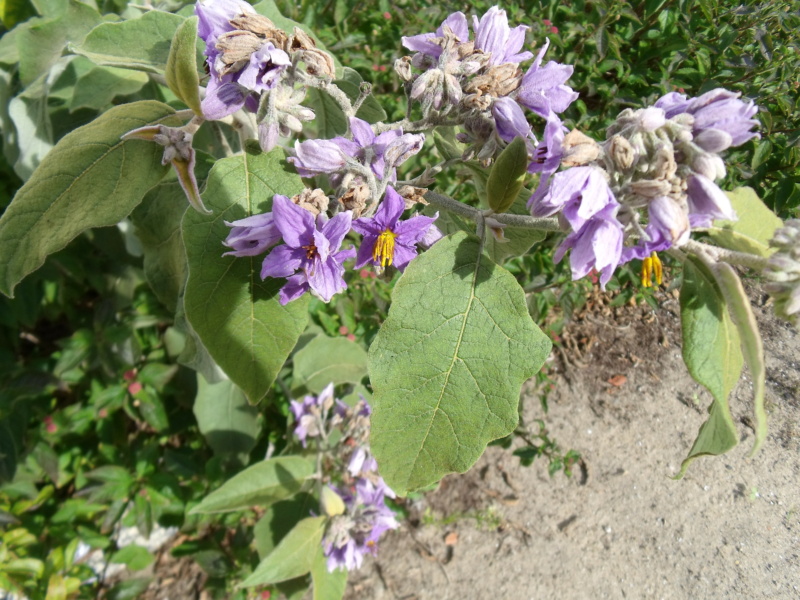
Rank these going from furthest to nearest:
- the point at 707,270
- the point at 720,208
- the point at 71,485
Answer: the point at 71,485
the point at 707,270
the point at 720,208

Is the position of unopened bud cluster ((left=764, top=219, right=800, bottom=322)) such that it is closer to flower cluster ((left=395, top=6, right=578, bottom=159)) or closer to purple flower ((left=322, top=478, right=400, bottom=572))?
flower cluster ((left=395, top=6, right=578, bottom=159))

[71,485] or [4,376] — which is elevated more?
[4,376]

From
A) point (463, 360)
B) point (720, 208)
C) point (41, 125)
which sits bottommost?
point (41, 125)

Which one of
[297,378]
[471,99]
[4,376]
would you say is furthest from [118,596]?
[471,99]

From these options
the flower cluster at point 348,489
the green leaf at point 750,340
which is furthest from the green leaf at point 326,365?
the green leaf at point 750,340

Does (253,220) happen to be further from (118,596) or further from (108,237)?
(118,596)

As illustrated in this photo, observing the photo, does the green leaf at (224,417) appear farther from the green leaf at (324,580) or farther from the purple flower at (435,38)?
the purple flower at (435,38)
